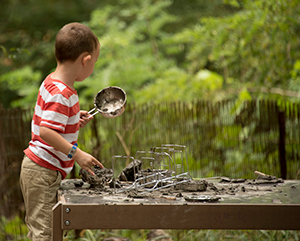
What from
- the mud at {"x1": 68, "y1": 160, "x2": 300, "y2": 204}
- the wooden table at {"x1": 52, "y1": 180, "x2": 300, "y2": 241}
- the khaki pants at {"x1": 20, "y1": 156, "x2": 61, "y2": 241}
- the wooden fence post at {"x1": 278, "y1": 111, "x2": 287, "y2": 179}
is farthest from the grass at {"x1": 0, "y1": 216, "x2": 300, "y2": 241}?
the wooden table at {"x1": 52, "y1": 180, "x2": 300, "y2": 241}

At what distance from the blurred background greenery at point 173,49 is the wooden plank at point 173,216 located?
7.86 feet

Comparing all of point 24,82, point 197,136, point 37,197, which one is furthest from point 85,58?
point 24,82

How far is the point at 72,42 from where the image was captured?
76.4 inches

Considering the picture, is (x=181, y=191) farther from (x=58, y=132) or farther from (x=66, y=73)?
(x=66, y=73)

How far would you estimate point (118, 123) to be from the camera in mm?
4195

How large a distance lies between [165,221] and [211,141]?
2584 mm

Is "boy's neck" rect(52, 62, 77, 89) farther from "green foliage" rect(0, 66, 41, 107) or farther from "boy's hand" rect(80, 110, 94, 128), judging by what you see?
"green foliage" rect(0, 66, 41, 107)

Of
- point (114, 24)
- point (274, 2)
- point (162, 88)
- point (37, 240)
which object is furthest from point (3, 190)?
point (114, 24)

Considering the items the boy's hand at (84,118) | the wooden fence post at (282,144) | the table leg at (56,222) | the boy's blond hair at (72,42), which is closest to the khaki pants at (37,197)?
the table leg at (56,222)

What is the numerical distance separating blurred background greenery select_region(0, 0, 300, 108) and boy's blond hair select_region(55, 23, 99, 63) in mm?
1750

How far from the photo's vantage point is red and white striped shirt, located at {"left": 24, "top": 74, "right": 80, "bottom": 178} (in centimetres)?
182

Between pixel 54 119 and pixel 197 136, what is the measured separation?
2606 millimetres

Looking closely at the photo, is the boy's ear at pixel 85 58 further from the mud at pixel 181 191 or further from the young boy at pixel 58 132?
the mud at pixel 181 191

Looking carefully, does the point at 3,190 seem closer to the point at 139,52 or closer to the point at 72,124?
the point at 72,124
